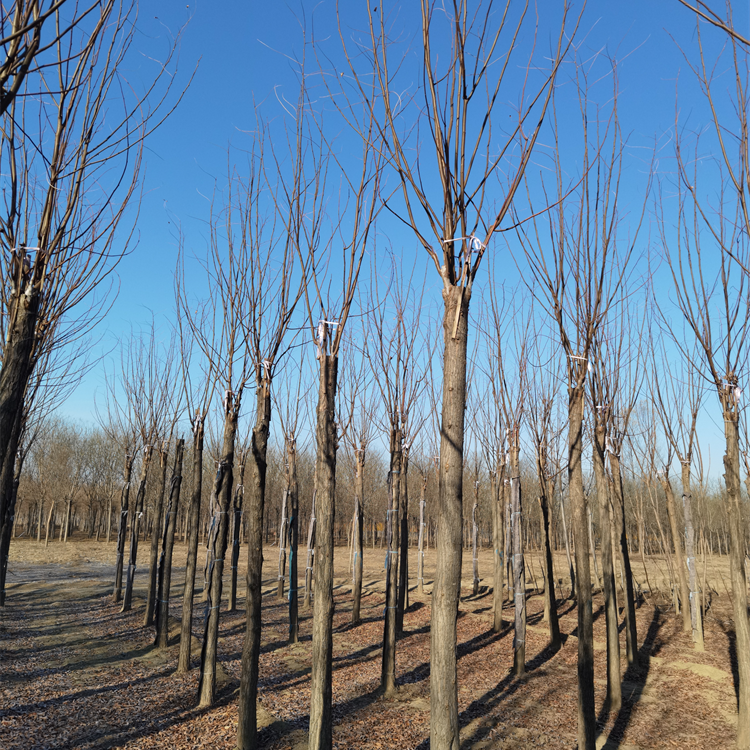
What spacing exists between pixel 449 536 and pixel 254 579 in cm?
260

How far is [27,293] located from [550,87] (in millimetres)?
3535

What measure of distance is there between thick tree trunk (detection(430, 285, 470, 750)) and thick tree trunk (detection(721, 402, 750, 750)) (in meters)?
3.78

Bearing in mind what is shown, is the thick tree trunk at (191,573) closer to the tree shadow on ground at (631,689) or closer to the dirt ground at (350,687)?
the dirt ground at (350,687)

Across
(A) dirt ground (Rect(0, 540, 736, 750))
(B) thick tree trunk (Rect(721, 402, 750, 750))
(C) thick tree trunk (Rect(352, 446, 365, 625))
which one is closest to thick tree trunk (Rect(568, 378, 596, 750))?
(A) dirt ground (Rect(0, 540, 736, 750))

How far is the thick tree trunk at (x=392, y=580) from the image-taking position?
613cm

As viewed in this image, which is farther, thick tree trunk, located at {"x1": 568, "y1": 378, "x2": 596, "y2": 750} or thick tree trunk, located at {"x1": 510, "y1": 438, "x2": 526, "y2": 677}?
thick tree trunk, located at {"x1": 510, "y1": 438, "x2": 526, "y2": 677}

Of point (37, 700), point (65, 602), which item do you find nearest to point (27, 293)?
point (37, 700)

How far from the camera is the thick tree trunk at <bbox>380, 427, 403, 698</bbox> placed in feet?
20.1

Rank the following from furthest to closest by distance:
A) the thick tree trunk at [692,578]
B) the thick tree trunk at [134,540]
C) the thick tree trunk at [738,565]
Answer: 1. the thick tree trunk at [134,540]
2. the thick tree trunk at [692,578]
3. the thick tree trunk at [738,565]

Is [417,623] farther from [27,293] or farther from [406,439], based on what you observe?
[27,293]

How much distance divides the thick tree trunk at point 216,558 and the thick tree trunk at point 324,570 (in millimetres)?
1809

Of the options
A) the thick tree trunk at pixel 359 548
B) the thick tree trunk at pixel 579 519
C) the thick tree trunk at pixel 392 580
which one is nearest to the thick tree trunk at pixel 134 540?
the thick tree trunk at pixel 359 548

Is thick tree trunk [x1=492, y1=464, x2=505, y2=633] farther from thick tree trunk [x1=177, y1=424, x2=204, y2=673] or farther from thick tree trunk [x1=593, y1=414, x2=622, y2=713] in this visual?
thick tree trunk [x1=177, y1=424, x2=204, y2=673]

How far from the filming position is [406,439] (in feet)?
31.6
